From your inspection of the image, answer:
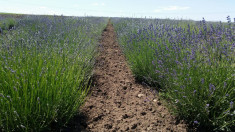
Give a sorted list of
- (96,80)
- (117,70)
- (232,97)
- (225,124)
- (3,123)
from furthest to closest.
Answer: (117,70)
(96,80)
(232,97)
(225,124)
(3,123)

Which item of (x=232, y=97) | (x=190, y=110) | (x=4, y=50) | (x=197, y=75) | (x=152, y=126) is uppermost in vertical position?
(x=4, y=50)

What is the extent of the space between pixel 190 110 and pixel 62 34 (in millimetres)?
3863

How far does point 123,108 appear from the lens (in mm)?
3037

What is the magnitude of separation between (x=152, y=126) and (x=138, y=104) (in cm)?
69

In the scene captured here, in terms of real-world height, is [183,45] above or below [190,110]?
above

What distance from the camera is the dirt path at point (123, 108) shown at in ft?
8.23

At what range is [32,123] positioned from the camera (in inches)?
77.3

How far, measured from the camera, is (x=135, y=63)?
13.8 feet

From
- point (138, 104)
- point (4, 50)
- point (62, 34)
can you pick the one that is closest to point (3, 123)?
point (4, 50)

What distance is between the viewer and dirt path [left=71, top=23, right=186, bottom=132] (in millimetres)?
2508

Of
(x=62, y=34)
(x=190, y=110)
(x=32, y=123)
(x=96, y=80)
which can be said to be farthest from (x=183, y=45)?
(x=62, y=34)

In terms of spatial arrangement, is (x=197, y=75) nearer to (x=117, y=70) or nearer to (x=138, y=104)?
(x=138, y=104)

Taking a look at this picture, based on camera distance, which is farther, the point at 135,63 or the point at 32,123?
the point at 135,63

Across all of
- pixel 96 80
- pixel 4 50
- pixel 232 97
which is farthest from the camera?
pixel 96 80
